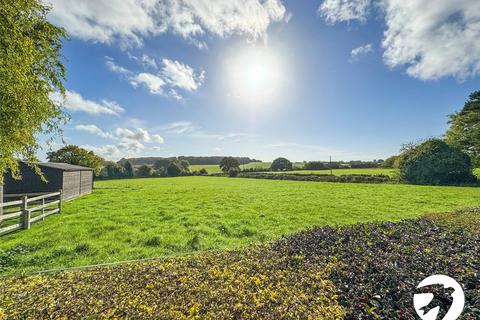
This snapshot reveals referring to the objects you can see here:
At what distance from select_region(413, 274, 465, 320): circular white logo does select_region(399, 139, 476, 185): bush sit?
34.2 metres

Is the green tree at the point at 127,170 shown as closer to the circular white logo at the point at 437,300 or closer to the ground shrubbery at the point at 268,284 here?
the ground shrubbery at the point at 268,284

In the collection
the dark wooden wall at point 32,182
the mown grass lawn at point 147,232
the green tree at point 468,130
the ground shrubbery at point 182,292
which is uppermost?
the green tree at point 468,130

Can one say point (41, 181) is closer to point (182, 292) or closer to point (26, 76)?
point (26, 76)

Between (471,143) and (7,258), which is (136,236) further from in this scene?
(471,143)

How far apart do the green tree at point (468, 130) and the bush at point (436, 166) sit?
7.51ft

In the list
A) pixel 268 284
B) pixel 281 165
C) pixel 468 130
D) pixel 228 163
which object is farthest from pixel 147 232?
pixel 281 165

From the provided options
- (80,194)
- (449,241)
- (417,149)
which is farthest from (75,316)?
(417,149)

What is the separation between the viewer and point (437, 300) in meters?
3.79

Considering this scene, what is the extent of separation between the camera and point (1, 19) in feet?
17.6

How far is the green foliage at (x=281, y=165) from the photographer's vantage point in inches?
3103

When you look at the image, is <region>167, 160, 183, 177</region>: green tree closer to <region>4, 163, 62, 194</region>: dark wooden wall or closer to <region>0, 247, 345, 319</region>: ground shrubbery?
<region>4, 163, 62, 194</region>: dark wooden wall

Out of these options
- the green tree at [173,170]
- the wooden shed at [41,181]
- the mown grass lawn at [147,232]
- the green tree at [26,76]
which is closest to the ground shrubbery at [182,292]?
the mown grass lawn at [147,232]

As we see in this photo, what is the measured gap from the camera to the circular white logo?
3600mm

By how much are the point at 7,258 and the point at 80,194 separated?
20.4 metres
